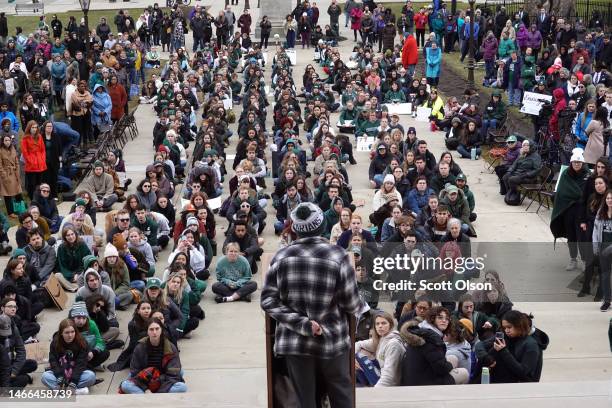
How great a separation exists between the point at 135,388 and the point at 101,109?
13.4 meters

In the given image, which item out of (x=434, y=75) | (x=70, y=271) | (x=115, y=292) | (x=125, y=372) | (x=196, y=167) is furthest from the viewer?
(x=434, y=75)

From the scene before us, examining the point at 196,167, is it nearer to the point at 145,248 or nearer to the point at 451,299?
the point at 145,248

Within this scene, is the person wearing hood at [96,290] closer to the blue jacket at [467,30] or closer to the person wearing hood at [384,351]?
the person wearing hood at [384,351]

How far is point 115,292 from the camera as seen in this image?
14.2 m

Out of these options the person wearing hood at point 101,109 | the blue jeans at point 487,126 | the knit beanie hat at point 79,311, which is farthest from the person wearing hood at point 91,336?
the blue jeans at point 487,126

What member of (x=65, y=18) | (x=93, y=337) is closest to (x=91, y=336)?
(x=93, y=337)

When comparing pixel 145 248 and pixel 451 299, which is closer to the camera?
pixel 451 299

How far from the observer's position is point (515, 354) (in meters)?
9.98

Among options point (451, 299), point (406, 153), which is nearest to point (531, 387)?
point (451, 299)

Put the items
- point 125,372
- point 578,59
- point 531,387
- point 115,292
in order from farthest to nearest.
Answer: point 578,59
point 115,292
point 125,372
point 531,387

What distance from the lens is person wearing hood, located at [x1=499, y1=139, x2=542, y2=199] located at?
18641mm

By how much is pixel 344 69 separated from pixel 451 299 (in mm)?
17671

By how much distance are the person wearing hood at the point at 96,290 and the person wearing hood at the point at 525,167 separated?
25.6ft

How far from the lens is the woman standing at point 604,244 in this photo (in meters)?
12.9
